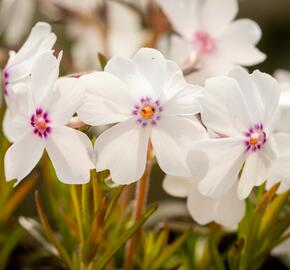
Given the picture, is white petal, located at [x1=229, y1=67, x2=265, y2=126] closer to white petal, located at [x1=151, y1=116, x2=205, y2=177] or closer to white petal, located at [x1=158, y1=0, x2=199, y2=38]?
white petal, located at [x1=151, y1=116, x2=205, y2=177]

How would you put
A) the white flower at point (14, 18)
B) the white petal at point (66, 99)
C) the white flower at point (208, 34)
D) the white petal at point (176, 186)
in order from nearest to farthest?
the white petal at point (66, 99) → the white petal at point (176, 186) → the white flower at point (208, 34) → the white flower at point (14, 18)

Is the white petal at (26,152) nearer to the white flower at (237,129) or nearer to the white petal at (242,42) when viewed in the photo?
the white flower at (237,129)

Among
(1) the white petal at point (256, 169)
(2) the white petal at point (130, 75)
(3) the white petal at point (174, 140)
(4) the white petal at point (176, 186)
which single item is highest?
(2) the white petal at point (130, 75)

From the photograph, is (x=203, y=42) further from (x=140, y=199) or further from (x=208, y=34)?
(x=140, y=199)

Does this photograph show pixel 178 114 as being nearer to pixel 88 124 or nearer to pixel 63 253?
pixel 88 124

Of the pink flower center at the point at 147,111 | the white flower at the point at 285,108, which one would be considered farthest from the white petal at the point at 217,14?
the pink flower center at the point at 147,111

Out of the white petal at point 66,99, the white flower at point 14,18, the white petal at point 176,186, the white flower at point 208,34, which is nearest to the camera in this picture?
the white petal at point 66,99

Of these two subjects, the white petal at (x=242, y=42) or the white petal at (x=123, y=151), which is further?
the white petal at (x=242, y=42)

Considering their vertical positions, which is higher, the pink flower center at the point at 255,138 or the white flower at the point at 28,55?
the white flower at the point at 28,55

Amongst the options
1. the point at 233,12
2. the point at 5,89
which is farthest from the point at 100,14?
the point at 5,89
